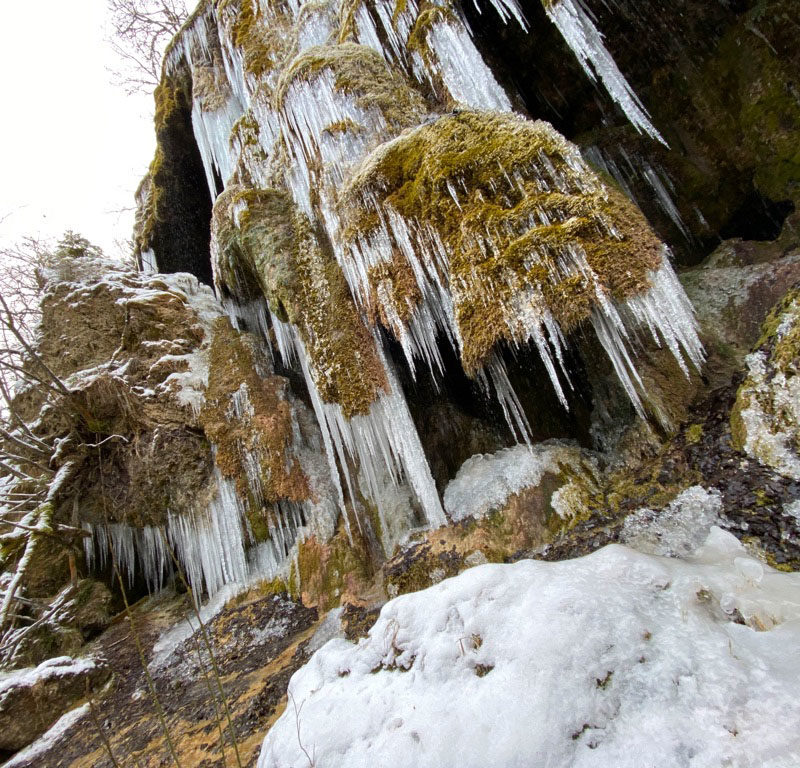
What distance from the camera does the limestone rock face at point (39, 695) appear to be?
4.56 meters

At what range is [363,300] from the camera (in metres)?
4.86

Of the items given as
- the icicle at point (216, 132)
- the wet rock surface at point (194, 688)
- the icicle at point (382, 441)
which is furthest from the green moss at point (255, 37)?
the wet rock surface at point (194, 688)

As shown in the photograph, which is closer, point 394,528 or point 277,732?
point 277,732

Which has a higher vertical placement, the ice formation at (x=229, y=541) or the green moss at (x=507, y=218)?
the green moss at (x=507, y=218)

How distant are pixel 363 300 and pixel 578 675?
402cm

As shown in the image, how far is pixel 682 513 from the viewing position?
319cm

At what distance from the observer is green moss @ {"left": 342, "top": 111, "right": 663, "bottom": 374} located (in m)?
3.20

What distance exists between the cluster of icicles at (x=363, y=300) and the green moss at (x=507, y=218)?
0.12 meters

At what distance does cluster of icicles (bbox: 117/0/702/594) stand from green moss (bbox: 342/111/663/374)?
123 millimetres

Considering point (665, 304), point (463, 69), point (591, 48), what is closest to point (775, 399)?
point (665, 304)

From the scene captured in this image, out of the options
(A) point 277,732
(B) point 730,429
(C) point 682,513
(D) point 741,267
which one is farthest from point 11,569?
(D) point 741,267

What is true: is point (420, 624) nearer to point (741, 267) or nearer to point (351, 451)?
point (351, 451)

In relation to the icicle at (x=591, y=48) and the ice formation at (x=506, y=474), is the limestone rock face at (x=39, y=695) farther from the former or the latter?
the icicle at (x=591, y=48)

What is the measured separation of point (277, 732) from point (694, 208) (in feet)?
27.0
